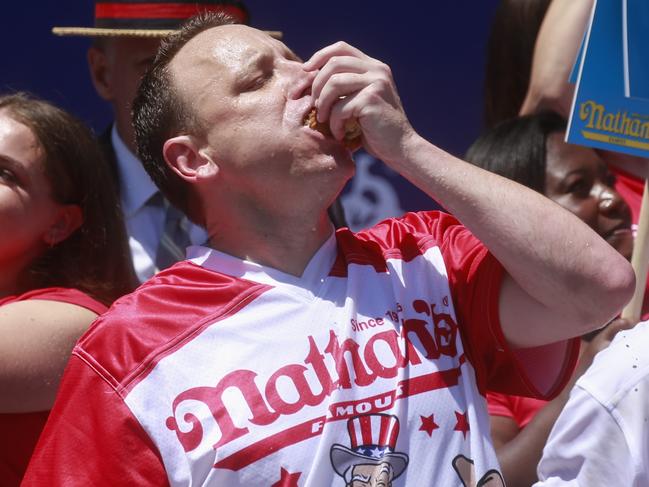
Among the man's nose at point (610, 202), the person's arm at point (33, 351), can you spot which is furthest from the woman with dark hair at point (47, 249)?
the man's nose at point (610, 202)

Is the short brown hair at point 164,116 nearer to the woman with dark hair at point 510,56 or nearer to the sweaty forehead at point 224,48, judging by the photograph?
the sweaty forehead at point 224,48

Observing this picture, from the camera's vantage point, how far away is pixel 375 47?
13.4 ft

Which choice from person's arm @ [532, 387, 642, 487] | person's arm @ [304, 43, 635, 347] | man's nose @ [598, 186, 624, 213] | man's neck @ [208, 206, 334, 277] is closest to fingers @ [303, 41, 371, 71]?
person's arm @ [304, 43, 635, 347]

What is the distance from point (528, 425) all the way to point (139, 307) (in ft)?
3.12

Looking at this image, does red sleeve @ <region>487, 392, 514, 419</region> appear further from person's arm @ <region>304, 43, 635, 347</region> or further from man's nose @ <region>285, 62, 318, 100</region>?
man's nose @ <region>285, 62, 318, 100</region>

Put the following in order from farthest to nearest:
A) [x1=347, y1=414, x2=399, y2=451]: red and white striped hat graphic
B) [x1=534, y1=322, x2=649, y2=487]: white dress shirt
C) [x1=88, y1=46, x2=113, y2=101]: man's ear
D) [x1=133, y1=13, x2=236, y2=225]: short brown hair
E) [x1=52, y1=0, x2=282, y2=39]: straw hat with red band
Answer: [x1=88, y1=46, x2=113, y2=101]: man's ear < [x1=52, y1=0, x2=282, y2=39]: straw hat with red band < [x1=133, y1=13, x2=236, y2=225]: short brown hair < [x1=347, y1=414, x2=399, y2=451]: red and white striped hat graphic < [x1=534, y1=322, x2=649, y2=487]: white dress shirt

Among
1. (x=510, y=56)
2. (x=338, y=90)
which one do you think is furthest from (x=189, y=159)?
(x=510, y=56)

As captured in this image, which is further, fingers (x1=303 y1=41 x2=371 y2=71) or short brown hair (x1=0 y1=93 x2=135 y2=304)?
short brown hair (x1=0 y1=93 x2=135 y2=304)

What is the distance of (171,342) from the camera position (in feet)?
6.31

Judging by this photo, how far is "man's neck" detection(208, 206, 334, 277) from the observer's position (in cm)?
207

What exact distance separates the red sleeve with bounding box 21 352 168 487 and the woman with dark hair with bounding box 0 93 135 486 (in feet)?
1.27

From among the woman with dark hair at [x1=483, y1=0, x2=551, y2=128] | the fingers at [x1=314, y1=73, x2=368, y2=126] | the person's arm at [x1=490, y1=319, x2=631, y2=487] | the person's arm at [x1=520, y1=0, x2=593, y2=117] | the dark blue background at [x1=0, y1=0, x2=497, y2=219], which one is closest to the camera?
the fingers at [x1=314, y1=73, x2=368, y2=126]

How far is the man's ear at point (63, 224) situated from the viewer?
8.54 ft

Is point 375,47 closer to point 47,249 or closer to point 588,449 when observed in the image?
point 47,249
